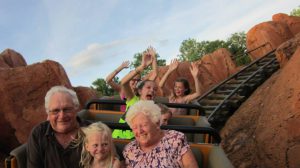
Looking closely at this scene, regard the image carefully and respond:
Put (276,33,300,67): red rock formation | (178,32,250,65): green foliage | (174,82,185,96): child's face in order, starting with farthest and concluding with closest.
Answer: (178,32,250,65): green foliage
(276,33,300,67): red rock formation
(174,82,185,96): child's face

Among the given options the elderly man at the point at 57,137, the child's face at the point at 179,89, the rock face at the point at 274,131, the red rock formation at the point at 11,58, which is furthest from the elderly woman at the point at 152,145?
the red rock formation at the point at 11,58

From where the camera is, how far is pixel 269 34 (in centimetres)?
1449

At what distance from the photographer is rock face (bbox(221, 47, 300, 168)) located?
5.00 m

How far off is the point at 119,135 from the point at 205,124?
757 mm

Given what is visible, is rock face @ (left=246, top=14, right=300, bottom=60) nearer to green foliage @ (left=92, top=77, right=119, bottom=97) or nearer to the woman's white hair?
green foliage @ (left=92, top=77, right=119, bottom=97)

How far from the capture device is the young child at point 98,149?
220 cm

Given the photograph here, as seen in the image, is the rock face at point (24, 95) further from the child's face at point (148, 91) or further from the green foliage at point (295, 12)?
the green foliage at point (295, 12)

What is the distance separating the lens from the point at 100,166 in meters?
2.24

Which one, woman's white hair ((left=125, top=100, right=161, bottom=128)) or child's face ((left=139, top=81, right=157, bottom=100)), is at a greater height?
child's face ((left=139, top=81, right=157, bottom=100))

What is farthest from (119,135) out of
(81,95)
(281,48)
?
(81,95)

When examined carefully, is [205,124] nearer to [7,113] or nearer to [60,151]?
[60,151]

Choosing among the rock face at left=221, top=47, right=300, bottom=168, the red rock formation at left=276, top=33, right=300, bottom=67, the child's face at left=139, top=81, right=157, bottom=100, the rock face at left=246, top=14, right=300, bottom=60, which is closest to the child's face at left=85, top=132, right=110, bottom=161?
the child's face at left=139, top=81, right=157, bottom=100

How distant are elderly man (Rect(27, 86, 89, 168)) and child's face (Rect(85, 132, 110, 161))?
16 centimetres

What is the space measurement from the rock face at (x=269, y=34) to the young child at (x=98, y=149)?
1289cm
